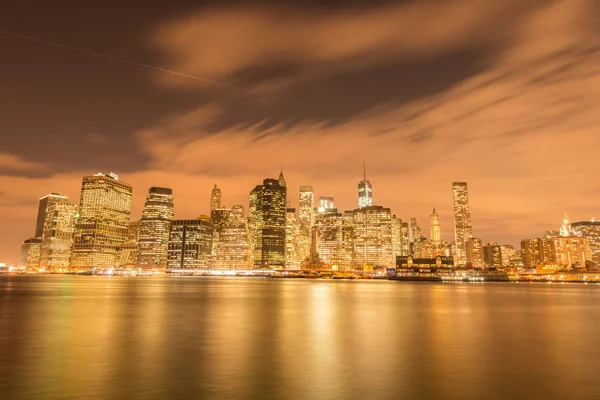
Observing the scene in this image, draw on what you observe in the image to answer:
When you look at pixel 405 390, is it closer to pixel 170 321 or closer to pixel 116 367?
pixel 116 367

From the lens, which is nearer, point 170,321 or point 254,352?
point 254,352

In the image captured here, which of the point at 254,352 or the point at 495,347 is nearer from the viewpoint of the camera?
the point at 254,352

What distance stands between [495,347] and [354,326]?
48.7 ft

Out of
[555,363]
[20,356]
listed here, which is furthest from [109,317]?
[555,363]

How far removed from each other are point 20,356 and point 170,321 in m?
21.0

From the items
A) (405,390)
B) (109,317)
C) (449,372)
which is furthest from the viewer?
(109,317)

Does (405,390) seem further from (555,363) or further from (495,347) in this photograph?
(495,347)

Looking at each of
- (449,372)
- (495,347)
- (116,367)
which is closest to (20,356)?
(116,367)

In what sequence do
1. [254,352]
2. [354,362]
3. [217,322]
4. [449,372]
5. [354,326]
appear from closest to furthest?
[449,372]
[354,362]
[254,352]
[354,326]
[217,322]

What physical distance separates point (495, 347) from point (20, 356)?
32.5 metres

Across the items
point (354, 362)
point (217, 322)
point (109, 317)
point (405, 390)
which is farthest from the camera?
point (109, 317)

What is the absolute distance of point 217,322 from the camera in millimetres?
47469

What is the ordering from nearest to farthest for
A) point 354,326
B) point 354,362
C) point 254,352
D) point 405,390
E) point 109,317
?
point 405,390 → point 354,362 → point 254,352 → point 354,326 → point 109,317

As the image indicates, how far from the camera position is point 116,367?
2441cm
